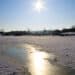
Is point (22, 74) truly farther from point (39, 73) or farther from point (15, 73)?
point (39, 73)

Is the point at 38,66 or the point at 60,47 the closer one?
the point at 38,66

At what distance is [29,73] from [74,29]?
92.9 meters

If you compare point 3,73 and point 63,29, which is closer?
point 3,73

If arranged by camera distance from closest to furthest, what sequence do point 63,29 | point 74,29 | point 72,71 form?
point 72,71 → point 74,29 → point 63,29

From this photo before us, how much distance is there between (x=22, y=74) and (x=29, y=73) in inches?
19.4

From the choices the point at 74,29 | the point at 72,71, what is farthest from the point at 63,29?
the point at 72,71

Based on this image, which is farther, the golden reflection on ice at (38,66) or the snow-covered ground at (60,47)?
the snow-covered ground at (60,47)

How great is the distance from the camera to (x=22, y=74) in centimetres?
897

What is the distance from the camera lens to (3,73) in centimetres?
912

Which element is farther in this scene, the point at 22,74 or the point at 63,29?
the point at 63,29

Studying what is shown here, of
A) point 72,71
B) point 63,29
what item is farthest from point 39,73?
point 63,29

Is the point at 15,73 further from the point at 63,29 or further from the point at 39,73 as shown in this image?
the point at 63,29

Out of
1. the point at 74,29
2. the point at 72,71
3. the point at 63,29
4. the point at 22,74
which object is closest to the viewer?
the point at 22,74

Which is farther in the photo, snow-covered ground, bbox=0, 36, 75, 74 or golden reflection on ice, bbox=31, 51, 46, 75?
snow-covered ground, bbox=0, 36, 75, 74
